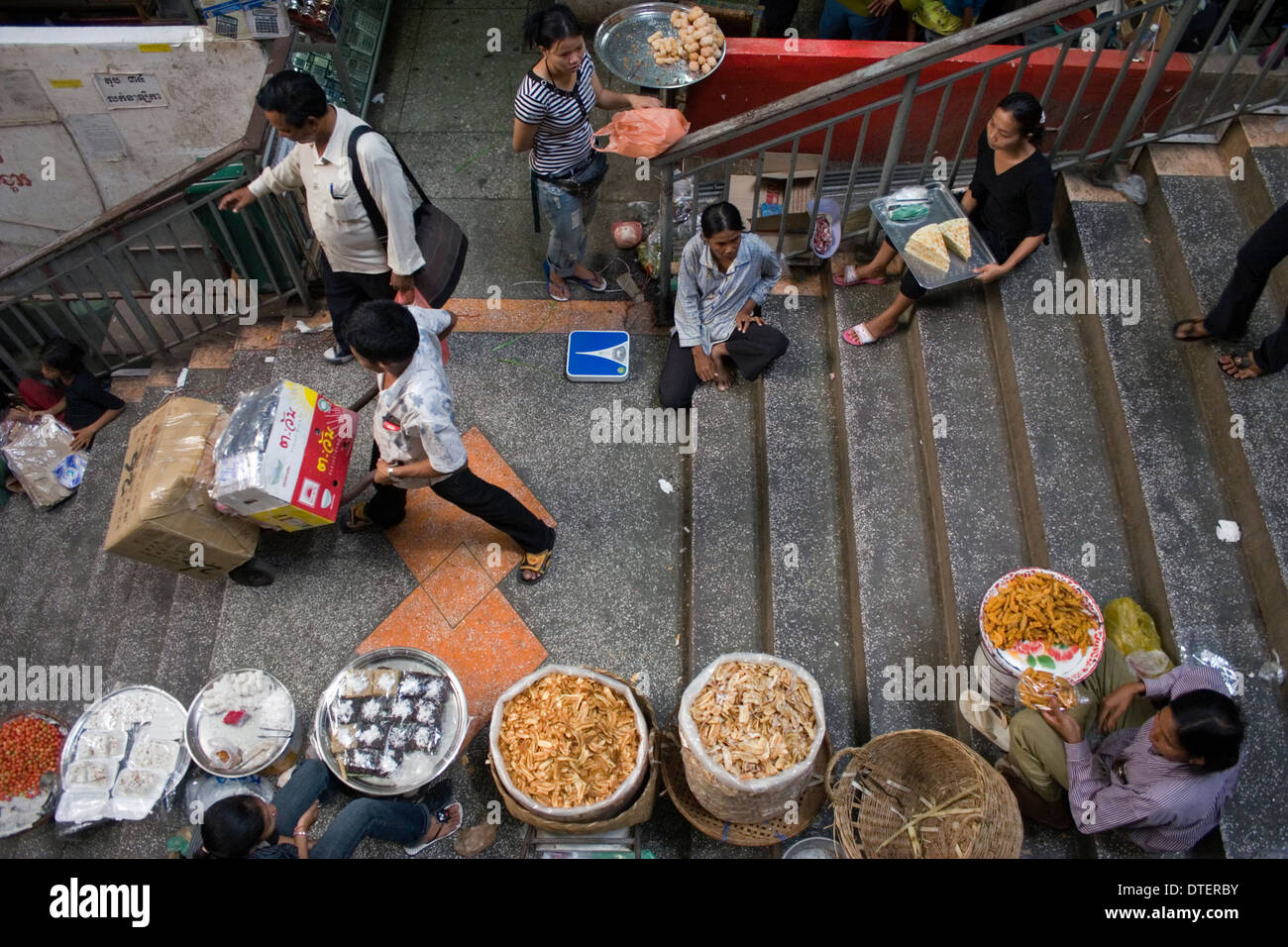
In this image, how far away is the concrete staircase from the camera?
4.05 m

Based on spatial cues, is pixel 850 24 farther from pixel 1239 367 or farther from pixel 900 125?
pixel 1239 367

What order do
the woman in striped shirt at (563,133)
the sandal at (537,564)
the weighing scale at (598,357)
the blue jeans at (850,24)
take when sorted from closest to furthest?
the woman in striped shirt at (563,133) → the sandal at (537,564) → the weighing scale at (598,357) → the blue jeans at (850,24)

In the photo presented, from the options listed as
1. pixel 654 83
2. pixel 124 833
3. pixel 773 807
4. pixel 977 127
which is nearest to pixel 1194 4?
pixel 977 127

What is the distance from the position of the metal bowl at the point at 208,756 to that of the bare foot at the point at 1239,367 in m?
4.95

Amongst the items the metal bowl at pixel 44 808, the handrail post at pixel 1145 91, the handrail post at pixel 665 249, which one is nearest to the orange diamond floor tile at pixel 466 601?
the handrail post at pixel 665 249

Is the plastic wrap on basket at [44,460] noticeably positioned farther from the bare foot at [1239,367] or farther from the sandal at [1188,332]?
the bare foot at [1239,367]

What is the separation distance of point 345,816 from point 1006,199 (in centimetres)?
449

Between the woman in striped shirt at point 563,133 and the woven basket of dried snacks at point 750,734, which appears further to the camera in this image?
the woman in striped shirt at point 563,133

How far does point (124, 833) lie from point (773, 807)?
10.4 feet

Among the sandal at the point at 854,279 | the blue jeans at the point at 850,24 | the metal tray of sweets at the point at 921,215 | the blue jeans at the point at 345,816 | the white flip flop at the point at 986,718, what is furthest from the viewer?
the blue jeans at the point at 850,24

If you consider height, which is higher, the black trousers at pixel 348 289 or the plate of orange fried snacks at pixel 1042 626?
the black trousers at pixel 348 289

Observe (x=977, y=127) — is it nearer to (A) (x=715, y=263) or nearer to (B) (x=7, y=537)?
(A) (x=715, y=263)

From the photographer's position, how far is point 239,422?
4.16 metres

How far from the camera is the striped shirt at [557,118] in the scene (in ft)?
16.0
